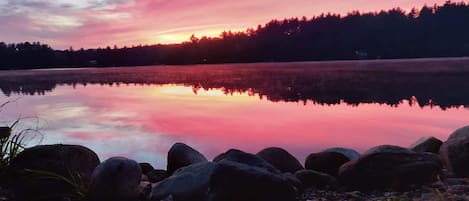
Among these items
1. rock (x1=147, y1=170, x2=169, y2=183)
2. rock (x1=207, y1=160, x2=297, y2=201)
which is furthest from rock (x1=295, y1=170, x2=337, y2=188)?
rock (x1=147, y1=170, x2=169, y2=183)

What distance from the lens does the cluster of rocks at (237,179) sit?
5.34 m

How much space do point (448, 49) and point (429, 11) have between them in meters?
14.6

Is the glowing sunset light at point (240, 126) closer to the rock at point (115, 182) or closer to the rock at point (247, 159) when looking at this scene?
the rock at point (247, 159)

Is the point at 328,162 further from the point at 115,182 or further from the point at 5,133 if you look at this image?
the point at 5,133

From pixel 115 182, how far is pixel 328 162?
2.95m

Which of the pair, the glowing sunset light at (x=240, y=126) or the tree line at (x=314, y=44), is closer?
the glowing sunset light at (x=240, y=126)

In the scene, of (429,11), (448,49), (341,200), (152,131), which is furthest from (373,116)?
(429,11)

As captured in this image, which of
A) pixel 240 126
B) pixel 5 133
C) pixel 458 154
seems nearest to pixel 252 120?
pixel 240 126

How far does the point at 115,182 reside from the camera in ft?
18.3

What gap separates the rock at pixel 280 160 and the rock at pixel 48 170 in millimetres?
2381

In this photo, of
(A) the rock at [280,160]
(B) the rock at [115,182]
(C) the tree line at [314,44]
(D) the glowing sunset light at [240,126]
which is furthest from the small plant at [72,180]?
(C) the tree line at [314,44]

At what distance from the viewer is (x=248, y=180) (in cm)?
530

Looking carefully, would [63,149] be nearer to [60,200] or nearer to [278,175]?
[60,200]

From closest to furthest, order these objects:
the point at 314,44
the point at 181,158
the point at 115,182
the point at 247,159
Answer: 1. the point at 115,182
2. the point at 247,159
3. the point at 181,158
4. the point at 314,44
